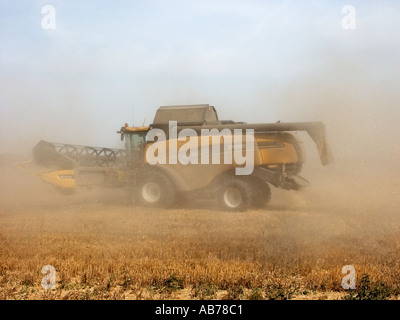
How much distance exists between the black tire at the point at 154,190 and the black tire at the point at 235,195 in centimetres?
163

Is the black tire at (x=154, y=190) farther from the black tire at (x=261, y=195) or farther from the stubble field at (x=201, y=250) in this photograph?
the black tire at (x=261, y=195)

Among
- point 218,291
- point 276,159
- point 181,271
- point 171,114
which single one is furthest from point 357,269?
point 171,114

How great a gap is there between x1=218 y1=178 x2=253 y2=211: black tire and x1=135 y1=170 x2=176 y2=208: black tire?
1628 millimetres

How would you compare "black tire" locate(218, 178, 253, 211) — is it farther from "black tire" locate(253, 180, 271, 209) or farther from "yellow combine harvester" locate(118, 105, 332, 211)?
"black tire" locate(253, 180, 271, 209)

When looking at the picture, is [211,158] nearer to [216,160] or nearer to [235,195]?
[216,160]

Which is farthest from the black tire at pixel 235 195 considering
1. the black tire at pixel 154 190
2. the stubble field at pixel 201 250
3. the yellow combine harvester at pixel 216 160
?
the black tire at pixel 154 190

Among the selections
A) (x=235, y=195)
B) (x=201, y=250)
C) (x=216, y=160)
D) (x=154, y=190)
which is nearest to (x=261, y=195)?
(x=235, y=195)

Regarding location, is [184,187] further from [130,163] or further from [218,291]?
[218,291]

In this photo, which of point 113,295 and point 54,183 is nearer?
point 113,295

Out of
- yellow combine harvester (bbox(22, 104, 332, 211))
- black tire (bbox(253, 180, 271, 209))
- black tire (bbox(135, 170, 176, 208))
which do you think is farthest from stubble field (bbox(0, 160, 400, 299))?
yellow combine harvester (bbox(22, 104, 332, 211))

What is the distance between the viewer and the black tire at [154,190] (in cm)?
1341

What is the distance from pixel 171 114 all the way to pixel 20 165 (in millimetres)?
6667

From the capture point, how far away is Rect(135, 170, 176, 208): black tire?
1341cm

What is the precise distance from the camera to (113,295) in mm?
5316
